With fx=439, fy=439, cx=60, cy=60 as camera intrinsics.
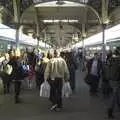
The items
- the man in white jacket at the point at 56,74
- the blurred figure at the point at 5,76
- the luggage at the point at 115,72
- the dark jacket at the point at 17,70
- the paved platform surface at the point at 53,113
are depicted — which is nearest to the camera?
the luggage at the point at 115,72

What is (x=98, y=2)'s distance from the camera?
33344 millimetres

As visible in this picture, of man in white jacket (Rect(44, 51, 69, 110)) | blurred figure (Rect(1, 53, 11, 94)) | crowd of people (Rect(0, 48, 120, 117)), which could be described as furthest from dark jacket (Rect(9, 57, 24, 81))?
blurred figure (Rect(1, 53, 11, 94))

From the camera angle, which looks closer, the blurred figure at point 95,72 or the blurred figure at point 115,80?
the blurred figure at point 115,80

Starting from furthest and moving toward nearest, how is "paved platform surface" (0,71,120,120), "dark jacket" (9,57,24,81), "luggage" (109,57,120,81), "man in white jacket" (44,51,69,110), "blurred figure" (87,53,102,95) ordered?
"blurred figure" (87,53,102,95) < "dark jacket" (9,57,24,81) < "man in white jacket" (44,51,69,110) < "paved platform surface" (0,71,120,120) < "luggage" (109,57,120,81)

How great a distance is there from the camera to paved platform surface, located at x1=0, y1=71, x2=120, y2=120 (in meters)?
10.5

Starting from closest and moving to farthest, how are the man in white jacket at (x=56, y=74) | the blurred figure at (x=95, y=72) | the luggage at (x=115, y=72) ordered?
the luggage at (x=115, y=72), the man in white jacket at (x=56, y=74), the blurred figure at (x=95, y=72)

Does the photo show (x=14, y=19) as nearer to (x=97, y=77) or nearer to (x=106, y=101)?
(x=97, y=77)

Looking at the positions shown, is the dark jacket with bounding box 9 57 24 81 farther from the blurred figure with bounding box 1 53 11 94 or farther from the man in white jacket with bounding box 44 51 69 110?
the blurred figure with bounding box 1 53 11 94

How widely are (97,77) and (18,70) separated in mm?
3890

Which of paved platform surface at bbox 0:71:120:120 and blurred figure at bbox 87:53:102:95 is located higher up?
→ blurred figure at bbox 87:53:102:95

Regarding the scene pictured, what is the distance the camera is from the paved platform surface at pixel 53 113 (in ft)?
34.4

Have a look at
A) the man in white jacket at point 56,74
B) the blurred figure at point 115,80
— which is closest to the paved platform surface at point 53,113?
the blurred figure at point 115,80

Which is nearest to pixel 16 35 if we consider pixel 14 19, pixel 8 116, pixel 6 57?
pixel 14 19

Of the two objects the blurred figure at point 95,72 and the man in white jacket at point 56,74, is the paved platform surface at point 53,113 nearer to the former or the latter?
the man in white jacket at point 56,74
